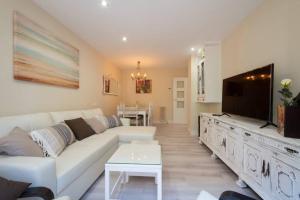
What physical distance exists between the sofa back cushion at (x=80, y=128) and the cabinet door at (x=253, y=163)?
2.26 metres

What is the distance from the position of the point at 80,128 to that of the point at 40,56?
1232 millimetres

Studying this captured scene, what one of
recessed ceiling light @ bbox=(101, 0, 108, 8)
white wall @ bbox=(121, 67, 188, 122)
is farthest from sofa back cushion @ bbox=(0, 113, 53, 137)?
white wall @ bbox=(121, 67, 188, 122)

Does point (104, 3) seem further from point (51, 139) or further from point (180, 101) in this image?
point (180, 101)

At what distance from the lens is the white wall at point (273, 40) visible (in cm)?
194

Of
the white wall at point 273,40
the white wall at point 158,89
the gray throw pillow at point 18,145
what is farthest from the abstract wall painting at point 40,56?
the white wall at point 158,89

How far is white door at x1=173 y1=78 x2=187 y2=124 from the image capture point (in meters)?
8.16

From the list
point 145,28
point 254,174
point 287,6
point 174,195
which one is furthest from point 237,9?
point 174,195

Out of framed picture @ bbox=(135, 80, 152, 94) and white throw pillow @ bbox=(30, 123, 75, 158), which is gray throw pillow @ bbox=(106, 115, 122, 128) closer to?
white throw pillow @ bbox=(30, 123, 75, 158)

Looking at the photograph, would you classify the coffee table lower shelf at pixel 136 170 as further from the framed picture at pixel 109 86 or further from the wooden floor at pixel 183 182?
the framed picture at pixel 109 86

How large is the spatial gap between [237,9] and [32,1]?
9.80 feet

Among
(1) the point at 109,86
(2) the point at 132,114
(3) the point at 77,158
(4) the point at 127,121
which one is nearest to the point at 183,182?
(3) the point at 77,158

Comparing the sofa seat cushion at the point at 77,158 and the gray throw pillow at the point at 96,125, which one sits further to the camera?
the gray throw pillow at the point at 96,125

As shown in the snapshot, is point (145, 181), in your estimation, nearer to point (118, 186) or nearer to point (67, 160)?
point (118, 186)

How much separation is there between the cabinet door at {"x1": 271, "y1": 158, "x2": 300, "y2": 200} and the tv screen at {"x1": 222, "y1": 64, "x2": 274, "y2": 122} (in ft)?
2.17
